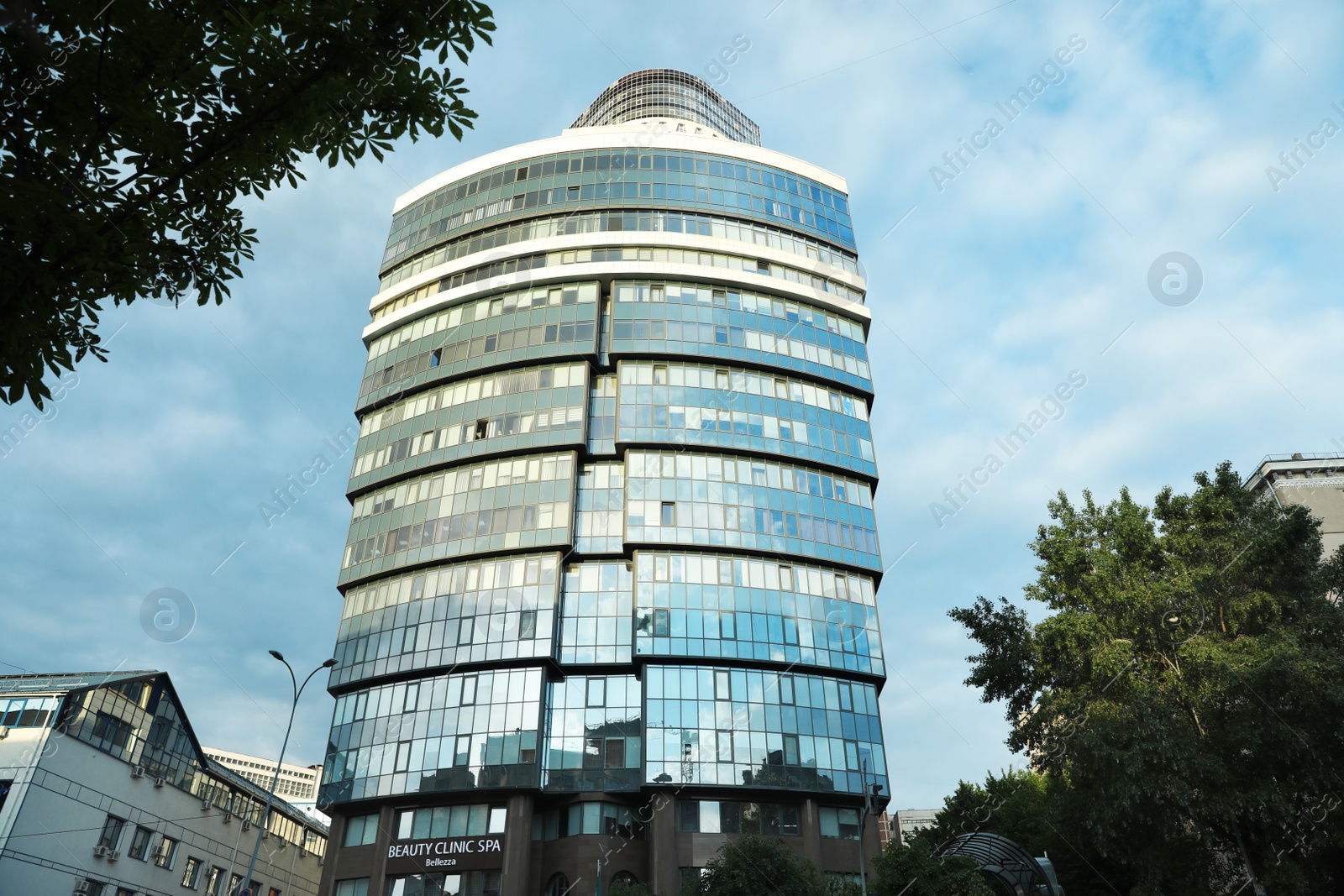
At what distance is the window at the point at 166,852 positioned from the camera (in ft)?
149

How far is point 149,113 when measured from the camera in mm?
6320

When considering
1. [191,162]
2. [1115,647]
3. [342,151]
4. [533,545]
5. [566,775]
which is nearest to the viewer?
[191,162]

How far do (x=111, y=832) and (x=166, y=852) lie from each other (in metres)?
5.95

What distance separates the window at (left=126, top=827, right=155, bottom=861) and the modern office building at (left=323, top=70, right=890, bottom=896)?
9.69 metres

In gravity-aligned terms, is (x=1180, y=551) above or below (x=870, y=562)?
below

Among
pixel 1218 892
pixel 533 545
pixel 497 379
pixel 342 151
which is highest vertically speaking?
pixel 497 379

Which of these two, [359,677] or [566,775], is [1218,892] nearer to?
[566,775]

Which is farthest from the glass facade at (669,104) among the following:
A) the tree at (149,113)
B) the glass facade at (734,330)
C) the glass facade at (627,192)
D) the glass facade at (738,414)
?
the tree at (149,113)

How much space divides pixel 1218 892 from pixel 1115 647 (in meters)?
10.1

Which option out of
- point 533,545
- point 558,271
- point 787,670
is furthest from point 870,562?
point 558,271

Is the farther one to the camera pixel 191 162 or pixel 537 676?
pixel 537 676

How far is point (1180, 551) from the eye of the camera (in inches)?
1261

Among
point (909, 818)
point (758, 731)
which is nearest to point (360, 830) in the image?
point (758, 731)

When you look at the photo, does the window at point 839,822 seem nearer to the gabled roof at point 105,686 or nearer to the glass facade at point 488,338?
the glass facade at point 488,338
